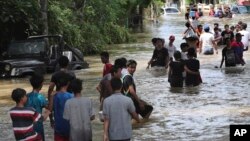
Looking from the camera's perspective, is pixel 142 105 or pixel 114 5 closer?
pixel 142 105

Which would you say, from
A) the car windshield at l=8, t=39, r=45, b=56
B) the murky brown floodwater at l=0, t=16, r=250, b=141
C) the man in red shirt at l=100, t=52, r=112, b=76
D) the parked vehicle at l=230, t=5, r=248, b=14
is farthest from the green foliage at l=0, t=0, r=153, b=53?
the parked vehicle at l=230, t=5, r=248, b=14

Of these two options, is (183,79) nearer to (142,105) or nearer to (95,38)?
(142,105)

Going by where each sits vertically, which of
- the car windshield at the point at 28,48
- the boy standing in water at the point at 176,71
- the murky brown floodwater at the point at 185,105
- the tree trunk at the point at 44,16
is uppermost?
the tree trunk at the point at 44,16

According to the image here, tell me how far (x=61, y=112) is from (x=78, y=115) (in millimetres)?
423

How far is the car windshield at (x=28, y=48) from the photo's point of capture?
69.5 ft

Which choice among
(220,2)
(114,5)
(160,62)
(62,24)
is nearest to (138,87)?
(160,62)

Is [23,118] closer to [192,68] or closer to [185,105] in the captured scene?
[185,105]

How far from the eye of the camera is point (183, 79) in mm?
16109

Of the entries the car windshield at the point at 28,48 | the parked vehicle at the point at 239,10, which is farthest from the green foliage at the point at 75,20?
the parked vehicle at the point at 239,10

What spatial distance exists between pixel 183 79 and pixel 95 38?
16.0 metres

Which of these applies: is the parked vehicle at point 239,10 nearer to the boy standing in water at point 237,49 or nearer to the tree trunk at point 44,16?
the tree trunk at point 44,16

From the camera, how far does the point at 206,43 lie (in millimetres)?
25344

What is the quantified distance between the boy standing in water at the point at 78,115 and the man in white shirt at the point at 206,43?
17592mm

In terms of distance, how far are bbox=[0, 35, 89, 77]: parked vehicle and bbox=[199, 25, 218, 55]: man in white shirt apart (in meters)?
5.95
